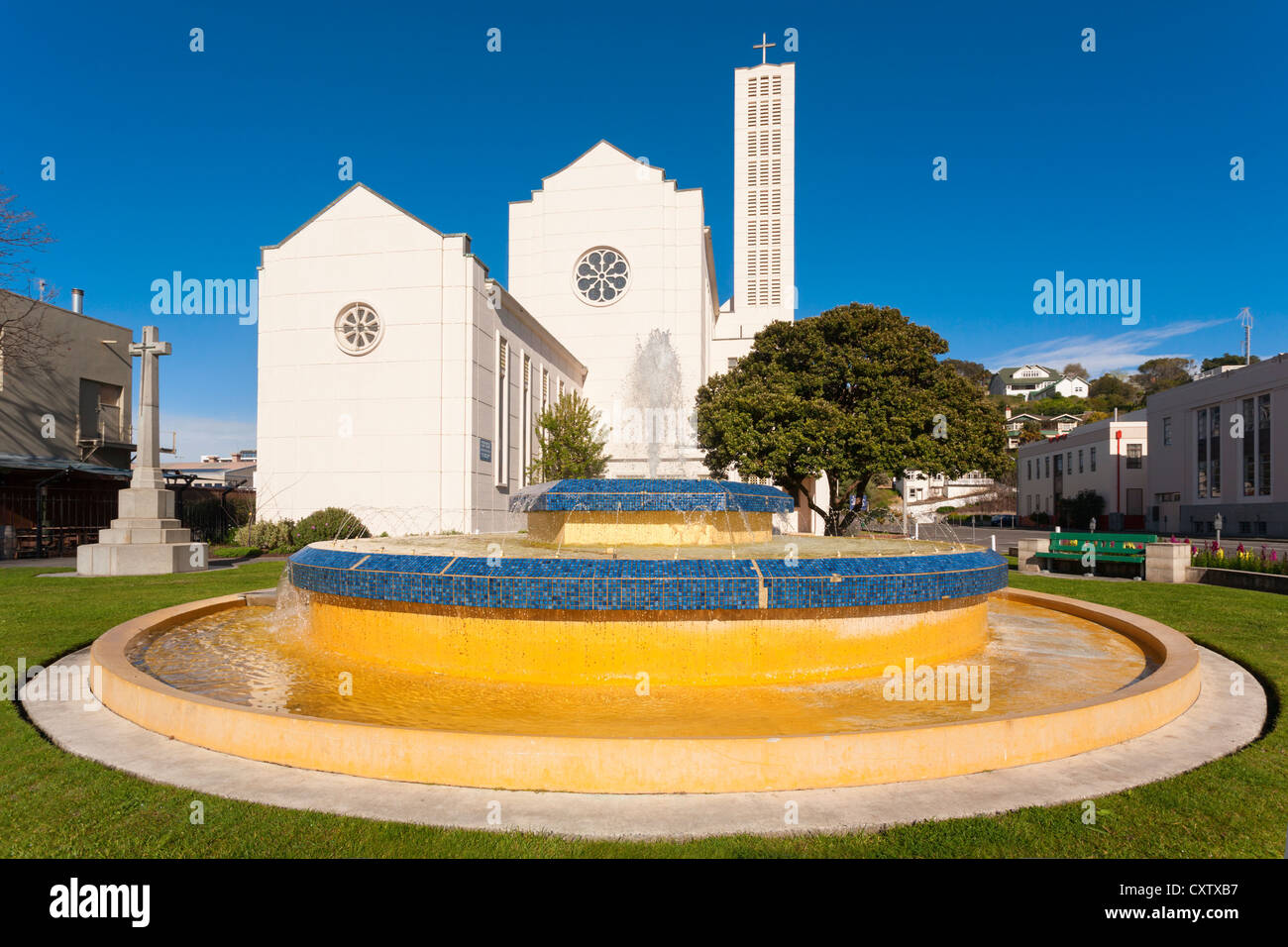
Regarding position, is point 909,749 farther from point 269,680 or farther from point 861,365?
point 861,365

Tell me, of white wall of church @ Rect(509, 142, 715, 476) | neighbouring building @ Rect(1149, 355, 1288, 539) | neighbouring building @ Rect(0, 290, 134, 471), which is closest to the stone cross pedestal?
neighbouring building @ Rect(0, 290, 134, 471)

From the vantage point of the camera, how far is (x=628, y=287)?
137 ft

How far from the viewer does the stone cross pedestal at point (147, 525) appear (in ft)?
58.8

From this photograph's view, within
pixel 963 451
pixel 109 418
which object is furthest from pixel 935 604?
pixel 109 418

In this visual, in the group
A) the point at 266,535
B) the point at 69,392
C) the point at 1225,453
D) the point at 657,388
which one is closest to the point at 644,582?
the point at 266,535

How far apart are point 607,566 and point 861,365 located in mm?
22342

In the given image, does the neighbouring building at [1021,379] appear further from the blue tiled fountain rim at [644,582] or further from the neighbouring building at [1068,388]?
the blue tiled fountain rim at [644,582]

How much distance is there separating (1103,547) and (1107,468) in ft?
147

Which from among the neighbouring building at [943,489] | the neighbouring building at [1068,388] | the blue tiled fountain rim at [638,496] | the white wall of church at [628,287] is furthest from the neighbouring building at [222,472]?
the neighbouring building at [1068,388]

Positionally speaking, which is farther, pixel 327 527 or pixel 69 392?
pixel 69 392

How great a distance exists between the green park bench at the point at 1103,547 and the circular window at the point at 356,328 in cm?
2625

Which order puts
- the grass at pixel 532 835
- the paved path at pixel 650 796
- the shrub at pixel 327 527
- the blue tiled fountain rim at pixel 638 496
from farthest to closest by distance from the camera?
the shrub at pixel 327 527
the blue tiled fountain rim at pixel 638 496
the paved path at pixel 650 796
the grass at pixel 532 835

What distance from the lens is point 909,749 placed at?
14.2 feet

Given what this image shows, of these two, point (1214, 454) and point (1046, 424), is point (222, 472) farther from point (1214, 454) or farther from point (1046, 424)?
point (1046, 424)
